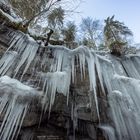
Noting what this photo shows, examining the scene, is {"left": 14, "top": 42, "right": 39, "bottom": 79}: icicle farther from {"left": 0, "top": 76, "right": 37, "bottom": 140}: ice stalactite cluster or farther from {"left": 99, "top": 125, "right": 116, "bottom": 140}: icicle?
{"left": 99, "top": 125, "right": 116, "bottom": 140}: icicle

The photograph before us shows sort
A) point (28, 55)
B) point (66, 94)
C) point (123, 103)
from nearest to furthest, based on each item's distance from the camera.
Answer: point (66, 94)
point (123, 103)
point (28, 55)

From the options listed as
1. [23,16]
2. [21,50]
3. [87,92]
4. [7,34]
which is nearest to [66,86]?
[87,92]

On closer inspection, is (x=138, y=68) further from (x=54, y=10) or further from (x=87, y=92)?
(x=54, y=10)

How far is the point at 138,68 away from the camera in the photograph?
4898 millimetres

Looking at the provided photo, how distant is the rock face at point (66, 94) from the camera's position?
3156mm

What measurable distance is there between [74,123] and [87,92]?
2.11 ft

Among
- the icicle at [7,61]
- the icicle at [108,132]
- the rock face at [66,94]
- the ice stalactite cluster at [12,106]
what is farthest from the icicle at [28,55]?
the icicle at [108,132]

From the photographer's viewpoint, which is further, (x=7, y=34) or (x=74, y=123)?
(x=7, y=34)

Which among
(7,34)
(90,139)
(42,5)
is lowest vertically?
(90,139)

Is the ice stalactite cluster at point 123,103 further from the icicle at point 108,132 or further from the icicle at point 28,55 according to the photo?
the icicle at point 28,55

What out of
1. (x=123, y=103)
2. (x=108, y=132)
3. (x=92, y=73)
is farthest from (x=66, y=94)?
Answer: (x=123, y=103)

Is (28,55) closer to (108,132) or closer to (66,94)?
(66,94)

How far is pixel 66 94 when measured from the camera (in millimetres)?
3521

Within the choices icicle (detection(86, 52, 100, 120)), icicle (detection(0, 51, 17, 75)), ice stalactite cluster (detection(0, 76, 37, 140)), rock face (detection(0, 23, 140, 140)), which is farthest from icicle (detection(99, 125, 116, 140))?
icicle (detection(0, 51, 17, 75))
